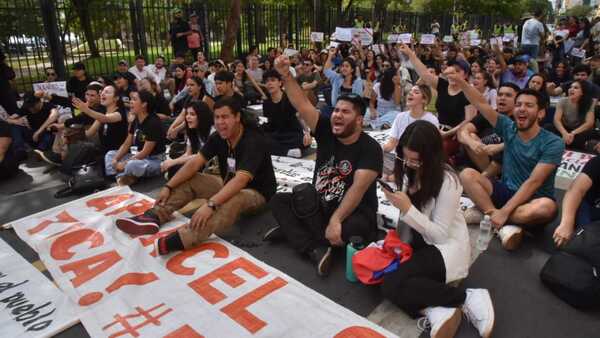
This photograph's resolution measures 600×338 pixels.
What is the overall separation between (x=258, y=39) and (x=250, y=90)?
22.4ft

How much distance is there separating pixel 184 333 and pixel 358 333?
113 centimetres

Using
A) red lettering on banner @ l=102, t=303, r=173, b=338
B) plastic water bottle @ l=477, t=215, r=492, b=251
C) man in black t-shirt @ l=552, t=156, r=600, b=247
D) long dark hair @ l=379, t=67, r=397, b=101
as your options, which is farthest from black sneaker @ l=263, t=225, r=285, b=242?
long dark hair @ l=379, t=67, r=397, b=101

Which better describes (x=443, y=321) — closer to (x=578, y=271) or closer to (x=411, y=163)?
(x=411, y=163)

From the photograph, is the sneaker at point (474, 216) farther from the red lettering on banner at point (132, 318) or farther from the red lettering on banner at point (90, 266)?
the red lettering on banner at point (90, 266)

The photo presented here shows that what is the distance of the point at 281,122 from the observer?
6.79 meters

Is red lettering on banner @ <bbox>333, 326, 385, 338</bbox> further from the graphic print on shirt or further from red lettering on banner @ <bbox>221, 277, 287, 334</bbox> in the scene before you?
the graphic print on shirt

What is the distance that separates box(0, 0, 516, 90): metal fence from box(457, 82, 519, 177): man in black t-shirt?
10.7 meters

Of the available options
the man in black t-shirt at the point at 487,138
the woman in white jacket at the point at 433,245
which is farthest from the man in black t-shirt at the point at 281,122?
the woman in white jacket at the point at 433,245

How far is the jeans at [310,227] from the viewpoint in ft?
11.5

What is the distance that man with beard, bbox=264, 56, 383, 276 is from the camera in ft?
11.4

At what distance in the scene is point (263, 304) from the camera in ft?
9.91

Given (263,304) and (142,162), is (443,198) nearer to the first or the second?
(263,304)

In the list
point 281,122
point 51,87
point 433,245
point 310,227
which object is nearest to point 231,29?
point 51,87

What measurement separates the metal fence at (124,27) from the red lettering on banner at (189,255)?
983 centimetres
